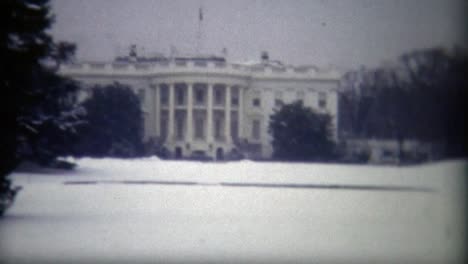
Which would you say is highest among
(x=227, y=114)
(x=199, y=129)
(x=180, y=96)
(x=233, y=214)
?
(x=180, y=96)

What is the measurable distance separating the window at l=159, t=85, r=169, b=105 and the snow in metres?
1.35

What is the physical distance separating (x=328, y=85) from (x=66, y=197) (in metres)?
5.13

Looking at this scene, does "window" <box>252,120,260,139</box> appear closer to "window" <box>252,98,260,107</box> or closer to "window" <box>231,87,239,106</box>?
"window" <box>252,98,260,107</box>

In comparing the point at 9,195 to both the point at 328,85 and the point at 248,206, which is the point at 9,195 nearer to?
the point at 248,206

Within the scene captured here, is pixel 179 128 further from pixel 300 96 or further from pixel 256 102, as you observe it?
pixel 300 96

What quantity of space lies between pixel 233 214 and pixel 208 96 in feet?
15.0

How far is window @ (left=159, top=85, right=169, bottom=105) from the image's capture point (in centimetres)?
1119

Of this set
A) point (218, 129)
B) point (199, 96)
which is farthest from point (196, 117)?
point (199, 96)

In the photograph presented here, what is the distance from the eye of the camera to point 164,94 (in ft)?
38.8

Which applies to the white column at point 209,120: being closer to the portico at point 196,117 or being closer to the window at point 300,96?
the portico at point 196,117

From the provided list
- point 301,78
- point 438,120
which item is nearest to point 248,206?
point 438,120

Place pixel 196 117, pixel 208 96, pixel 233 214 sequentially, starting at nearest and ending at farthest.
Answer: pixel 233 214 < pixel 196 117 < pixel 208 96

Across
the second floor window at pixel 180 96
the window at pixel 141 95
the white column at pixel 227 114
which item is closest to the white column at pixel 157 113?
the window at pixel 141 95

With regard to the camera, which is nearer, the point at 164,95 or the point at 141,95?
the point at 141,95
